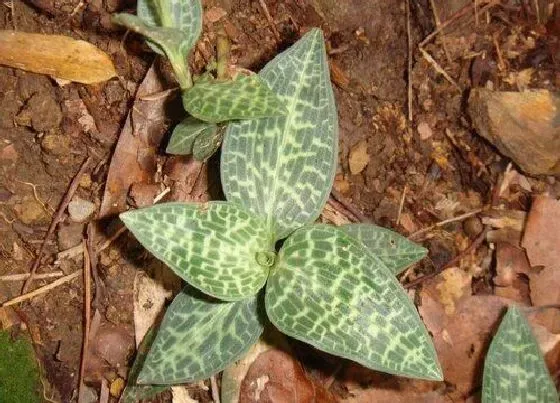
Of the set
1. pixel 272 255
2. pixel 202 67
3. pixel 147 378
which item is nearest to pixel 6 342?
pixel 147 378

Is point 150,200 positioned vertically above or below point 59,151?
below

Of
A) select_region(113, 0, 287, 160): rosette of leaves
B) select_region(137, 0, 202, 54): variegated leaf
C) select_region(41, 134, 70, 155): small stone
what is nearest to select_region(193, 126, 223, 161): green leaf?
select_region(113, 0, 287, 160): rosette of leaves

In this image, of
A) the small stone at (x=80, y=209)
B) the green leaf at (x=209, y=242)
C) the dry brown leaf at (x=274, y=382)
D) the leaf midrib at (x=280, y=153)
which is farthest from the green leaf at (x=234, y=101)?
the dry brown leaf at (x=274, y=382)

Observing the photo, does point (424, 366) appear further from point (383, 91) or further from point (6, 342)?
point (6, 342)

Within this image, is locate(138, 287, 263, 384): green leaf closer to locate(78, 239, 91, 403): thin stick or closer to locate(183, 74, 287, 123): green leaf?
locate(78, 239, 91, 403): thin stick

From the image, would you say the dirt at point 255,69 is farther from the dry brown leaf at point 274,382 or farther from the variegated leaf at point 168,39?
the variegated leaf at point 168,39

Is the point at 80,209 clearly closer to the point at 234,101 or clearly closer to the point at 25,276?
the point at 25,276
